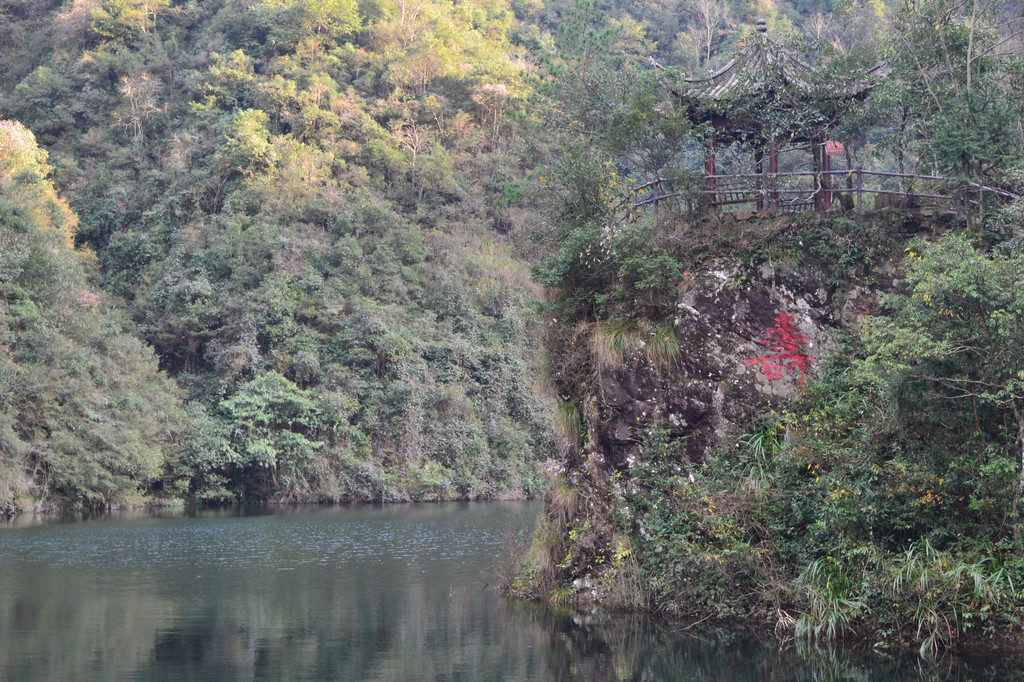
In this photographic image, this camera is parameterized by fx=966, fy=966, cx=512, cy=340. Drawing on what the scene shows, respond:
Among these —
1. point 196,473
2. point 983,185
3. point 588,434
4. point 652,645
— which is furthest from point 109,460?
point 983,185

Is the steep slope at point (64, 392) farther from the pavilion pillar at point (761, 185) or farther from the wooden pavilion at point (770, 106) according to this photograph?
the pavilion pillar at point (761, 185)

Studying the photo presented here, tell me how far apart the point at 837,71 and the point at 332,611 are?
→ 13.1m

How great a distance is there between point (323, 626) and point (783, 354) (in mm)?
8484

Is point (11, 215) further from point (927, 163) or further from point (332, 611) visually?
point (927, 163)

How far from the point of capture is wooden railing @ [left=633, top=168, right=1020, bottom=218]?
16.1m

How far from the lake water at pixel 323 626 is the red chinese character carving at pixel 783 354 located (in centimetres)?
461

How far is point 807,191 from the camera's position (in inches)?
653

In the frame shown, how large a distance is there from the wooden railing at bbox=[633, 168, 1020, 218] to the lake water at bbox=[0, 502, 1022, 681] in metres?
7.76

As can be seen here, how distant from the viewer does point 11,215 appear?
35.3 m

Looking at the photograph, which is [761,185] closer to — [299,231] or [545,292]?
[545,292]

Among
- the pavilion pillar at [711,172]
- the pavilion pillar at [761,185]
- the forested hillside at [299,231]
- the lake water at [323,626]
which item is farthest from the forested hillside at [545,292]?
the lake water at [323,626]

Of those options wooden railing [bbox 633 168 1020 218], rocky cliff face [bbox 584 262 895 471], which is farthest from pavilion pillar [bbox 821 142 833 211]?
rocky cliff face [bbox 584 262 895 471]

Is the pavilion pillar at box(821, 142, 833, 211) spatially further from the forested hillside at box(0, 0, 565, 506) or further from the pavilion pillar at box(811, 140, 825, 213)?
the forested hillside at box(0, 0, 565, 506)

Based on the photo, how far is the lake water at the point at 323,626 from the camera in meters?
11.6
